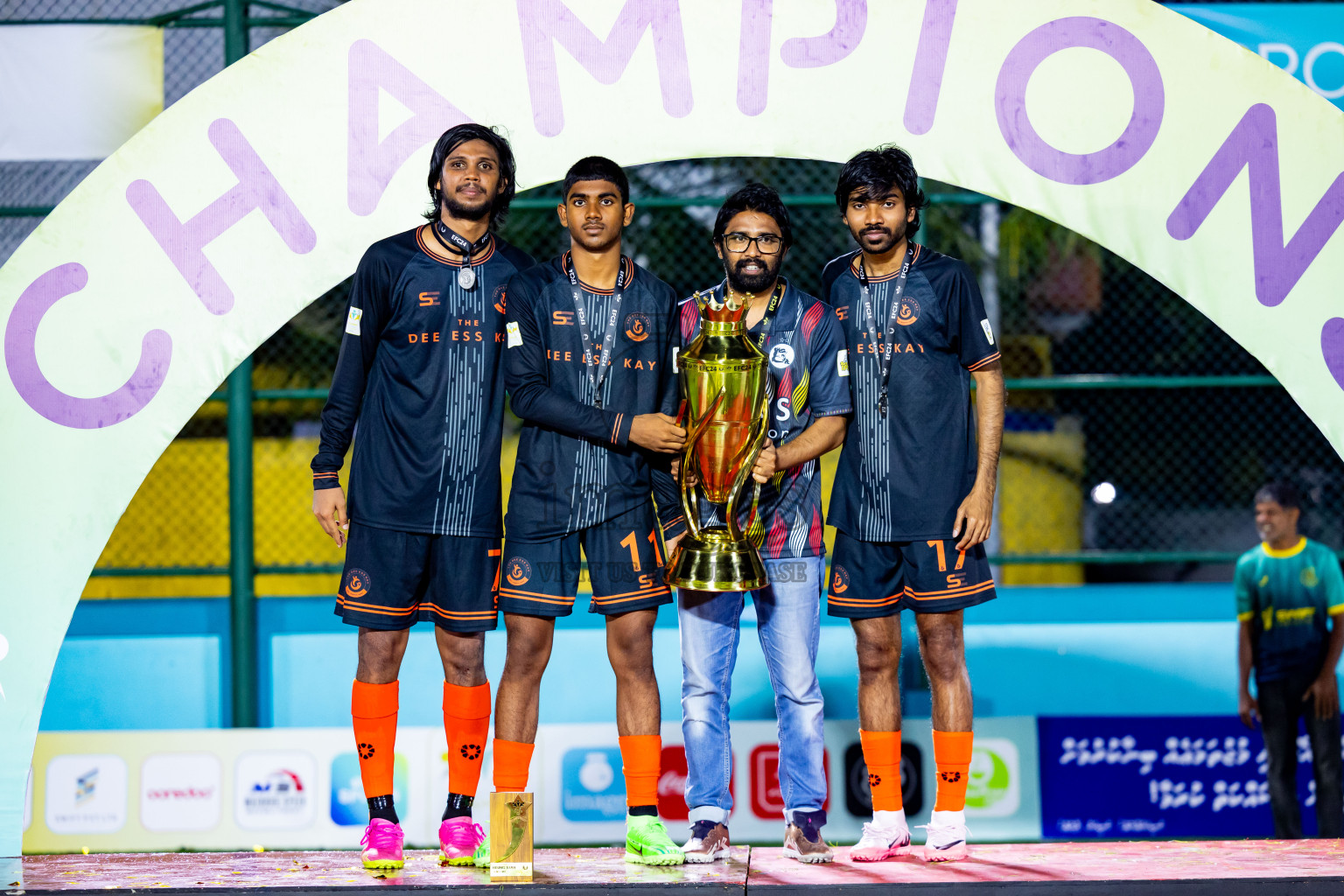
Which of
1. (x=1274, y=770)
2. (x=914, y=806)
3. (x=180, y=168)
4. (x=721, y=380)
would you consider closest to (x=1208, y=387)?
(x=1274, y=770)

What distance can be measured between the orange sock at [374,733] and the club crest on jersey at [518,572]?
0.50 m

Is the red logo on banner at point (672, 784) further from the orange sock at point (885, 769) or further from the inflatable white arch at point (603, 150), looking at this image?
the inflatable white arch at point (603, 150)

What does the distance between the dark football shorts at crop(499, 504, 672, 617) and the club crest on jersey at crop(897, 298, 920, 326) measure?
96 centimetres

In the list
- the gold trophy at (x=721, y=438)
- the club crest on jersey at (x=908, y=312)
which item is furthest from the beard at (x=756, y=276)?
the club crest on jersey at (x=908, y=312)

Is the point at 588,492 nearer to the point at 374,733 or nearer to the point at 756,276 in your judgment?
the point at 756,276

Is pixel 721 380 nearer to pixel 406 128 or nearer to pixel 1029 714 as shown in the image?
pixel 406 128

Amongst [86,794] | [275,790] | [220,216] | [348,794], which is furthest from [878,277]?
[86,794]

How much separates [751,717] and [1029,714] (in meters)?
1.29

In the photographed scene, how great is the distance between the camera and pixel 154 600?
6488 millimetres

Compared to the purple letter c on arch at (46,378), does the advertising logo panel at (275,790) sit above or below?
below

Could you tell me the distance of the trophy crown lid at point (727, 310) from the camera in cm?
360

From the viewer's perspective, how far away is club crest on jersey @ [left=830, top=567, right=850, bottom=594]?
12.8 feet

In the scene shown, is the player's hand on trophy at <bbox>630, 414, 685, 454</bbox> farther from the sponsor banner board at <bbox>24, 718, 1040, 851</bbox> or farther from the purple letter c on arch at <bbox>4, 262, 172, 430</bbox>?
the sponsor banner board at <bbox>24, 718, 1040, 851</bbox>

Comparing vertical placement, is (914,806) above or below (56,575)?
below
